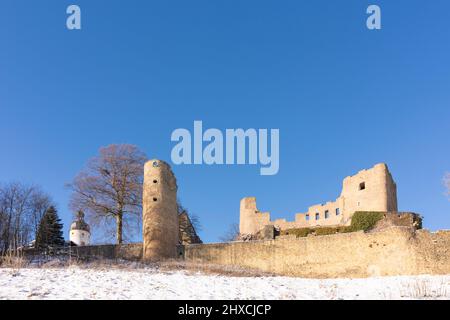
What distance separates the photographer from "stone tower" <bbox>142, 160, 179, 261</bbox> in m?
28.6

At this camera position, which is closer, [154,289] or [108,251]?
[154,289]

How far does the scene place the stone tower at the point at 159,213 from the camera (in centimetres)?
2859

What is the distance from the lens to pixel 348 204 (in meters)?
46.6

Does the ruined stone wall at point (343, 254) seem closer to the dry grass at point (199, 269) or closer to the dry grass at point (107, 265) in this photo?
the dry grass at point (199, 269)

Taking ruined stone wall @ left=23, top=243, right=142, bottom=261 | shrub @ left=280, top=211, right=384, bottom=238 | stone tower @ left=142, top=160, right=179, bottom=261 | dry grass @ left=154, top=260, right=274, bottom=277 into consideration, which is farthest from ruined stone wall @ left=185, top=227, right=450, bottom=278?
dry grass @ left=154, top=260, right=274, bottom=277

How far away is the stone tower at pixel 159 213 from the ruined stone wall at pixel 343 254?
1959 mm

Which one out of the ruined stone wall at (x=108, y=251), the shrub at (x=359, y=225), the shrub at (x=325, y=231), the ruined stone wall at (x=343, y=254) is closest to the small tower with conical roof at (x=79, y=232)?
the ruined stone wall at (x=108, y=251)

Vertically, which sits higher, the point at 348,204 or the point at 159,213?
the point at 348,204

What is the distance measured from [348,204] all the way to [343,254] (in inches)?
720

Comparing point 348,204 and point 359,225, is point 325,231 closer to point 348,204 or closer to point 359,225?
point 359,225

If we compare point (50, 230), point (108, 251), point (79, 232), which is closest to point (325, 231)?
point (108, 251)

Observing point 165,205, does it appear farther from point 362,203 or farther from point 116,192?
point 362,203

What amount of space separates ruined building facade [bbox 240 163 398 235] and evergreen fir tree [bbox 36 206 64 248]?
53.5 feet
